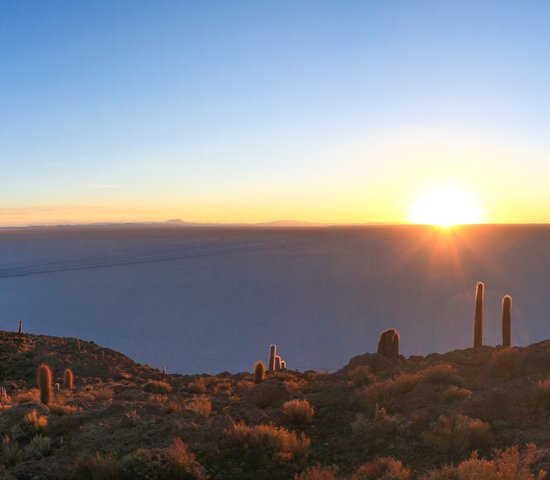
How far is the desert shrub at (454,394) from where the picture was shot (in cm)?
1016

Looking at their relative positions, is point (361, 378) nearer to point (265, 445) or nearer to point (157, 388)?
point (265, 445)

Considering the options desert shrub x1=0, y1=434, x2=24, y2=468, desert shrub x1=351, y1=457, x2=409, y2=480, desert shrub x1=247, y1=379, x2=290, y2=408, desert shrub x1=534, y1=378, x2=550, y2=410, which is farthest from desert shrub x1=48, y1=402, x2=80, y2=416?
desert shrub x1=534, y1=378, x2=550, y2=410

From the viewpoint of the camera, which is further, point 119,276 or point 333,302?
point 119,276

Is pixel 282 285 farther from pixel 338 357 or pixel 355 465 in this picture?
pixel 355 465

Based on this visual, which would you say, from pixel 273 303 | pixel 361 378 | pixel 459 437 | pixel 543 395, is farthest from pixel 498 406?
pixel 273 303

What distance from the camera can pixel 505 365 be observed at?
42.5ft

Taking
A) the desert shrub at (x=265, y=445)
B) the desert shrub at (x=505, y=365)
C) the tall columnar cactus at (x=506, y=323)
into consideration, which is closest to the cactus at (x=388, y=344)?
the tall columnar cactus at (x=506, y=323)

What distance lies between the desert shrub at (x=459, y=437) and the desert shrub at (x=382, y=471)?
1051 millimetres

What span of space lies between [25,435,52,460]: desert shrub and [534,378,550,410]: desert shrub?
860cm

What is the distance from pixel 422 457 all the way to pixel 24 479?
5.89m

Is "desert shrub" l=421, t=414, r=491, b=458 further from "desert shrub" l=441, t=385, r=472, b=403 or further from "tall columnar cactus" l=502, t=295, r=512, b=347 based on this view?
"tall columnar cactus" l=502, t=295, r=512, b=347

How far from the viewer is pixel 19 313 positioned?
63.8 meters

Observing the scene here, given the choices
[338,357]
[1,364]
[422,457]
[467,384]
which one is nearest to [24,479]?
[422,457]

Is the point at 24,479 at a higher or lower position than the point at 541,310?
higher
